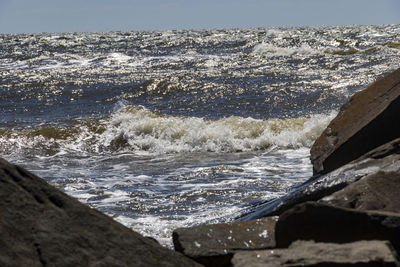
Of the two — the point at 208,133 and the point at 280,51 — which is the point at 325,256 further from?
the point at 280,51

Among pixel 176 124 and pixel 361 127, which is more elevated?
pixel 361 127

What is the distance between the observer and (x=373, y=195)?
147 inches

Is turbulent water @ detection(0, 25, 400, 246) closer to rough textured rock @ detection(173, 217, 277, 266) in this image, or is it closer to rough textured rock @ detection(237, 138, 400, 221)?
rough textured rock @ detection(237, 138, 400, 221)

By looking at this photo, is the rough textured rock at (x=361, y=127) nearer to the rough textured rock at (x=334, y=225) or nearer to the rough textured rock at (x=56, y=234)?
the rough textured rock at (x=334, y=225)

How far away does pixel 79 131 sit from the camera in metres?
13.2

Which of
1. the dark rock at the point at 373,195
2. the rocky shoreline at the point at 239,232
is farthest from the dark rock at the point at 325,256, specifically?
the dark rock at the point at 373,195

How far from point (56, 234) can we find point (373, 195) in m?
1.74

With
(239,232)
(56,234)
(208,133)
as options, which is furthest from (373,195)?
(208,133)

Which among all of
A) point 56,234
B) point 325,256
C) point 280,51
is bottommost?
point 325,256

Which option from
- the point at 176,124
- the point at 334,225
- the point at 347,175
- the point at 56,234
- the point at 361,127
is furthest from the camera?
Result: the point at 176,124

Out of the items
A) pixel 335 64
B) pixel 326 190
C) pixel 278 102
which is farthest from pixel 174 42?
pixel 326 190

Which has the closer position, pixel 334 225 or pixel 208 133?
pixel 334 225

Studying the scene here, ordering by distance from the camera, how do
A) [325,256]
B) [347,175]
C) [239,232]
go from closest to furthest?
[325,256] → [239,232] → [347,175]

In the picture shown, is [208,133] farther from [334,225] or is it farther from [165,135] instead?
[334,225]
